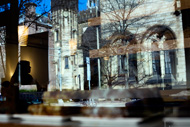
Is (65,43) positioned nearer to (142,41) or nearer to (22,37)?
(22,37)

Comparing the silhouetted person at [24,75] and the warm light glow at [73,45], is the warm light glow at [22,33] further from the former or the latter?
the warm light glow at [73,45]

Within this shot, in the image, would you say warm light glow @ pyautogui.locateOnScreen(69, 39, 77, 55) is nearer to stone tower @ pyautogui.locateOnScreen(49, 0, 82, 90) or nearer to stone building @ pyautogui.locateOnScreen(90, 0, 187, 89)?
stone tower @ pyautogui.locateOnScreen(49, 0, 82, 90)

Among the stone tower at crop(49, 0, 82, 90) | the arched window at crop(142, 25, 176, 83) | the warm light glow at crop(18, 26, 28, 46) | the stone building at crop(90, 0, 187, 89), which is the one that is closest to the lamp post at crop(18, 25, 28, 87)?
the warm light glow at crop(18, 26, 28, 46)

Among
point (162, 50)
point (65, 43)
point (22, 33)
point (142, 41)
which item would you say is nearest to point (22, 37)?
point (22, 33)

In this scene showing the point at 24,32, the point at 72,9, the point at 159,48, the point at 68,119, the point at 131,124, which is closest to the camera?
the point at 131,124

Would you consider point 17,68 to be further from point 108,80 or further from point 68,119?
point 68,119

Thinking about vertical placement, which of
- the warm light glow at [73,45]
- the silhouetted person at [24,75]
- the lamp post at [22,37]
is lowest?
the silhouetted person at [24,75]

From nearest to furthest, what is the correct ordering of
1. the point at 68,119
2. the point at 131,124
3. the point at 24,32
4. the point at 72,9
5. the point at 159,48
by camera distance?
the point at 131,124 → the point at 68,119 → the point at 72,9 → the point at 24,32 → the point at 159,48

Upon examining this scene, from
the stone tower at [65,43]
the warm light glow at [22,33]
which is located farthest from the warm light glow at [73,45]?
the warm light glow at [22,33]

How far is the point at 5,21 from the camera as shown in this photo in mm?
2584

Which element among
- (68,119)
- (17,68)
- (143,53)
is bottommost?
(68,119)

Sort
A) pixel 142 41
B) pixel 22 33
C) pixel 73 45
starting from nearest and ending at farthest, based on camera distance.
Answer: pixel 73 45 < pixel 22 33 < pixel 142 41

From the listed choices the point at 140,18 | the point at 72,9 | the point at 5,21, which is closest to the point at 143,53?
the point at 140,18

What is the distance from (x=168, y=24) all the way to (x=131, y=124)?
2584 mm
